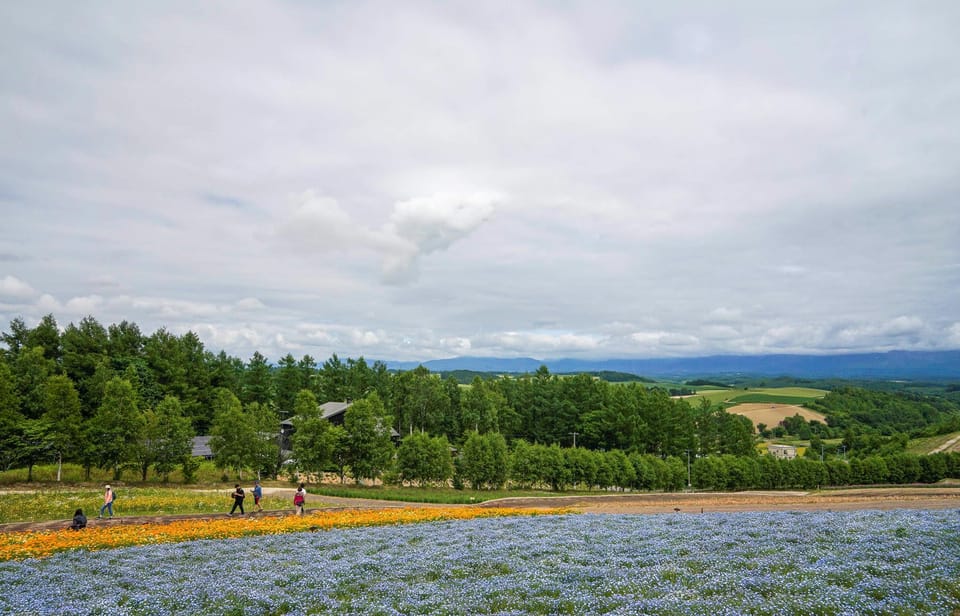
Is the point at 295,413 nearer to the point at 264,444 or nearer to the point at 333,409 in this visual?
the point at 333,409

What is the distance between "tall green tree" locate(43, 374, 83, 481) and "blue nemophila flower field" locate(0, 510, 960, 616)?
139 feet

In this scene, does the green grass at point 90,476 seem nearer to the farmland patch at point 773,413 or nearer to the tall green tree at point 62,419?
the tall green tree at point 62,419

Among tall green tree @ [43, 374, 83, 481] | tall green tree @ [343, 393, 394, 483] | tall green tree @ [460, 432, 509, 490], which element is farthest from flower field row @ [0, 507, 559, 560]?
tall green tree @ [460, 432, 509, 490]

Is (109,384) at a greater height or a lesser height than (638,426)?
greater

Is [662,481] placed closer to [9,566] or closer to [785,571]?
A: [785,571]

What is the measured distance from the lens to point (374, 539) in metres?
22.3

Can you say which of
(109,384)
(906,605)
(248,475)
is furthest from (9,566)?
(248,475)

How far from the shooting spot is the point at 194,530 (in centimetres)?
2598

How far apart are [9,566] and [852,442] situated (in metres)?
161

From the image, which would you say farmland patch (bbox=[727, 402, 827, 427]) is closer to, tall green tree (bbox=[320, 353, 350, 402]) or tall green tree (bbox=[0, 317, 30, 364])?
tall green tree (bbox=[320, 353, 350, 402])

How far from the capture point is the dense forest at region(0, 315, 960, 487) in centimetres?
5569

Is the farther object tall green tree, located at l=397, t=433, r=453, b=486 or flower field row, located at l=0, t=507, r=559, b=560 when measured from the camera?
tall green tree, located at l=397, t=433, r=453, b=486

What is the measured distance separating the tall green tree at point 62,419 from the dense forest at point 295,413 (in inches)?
4.8

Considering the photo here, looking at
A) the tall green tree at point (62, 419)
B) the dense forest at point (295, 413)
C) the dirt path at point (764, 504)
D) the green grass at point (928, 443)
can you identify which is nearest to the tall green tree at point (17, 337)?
the dense forest at point (295, 413)
